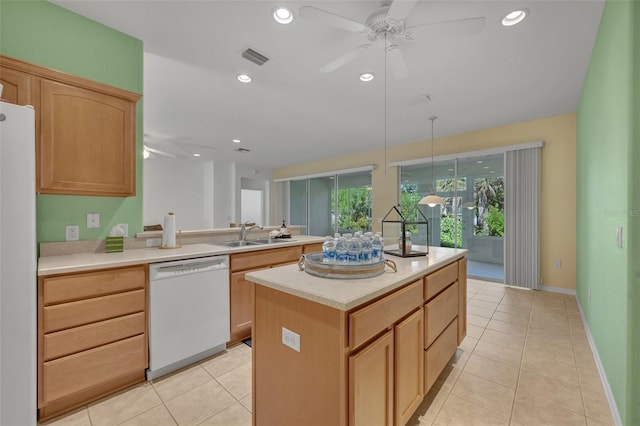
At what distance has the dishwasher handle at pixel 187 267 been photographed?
6.46 ft

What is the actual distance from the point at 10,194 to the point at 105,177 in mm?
883

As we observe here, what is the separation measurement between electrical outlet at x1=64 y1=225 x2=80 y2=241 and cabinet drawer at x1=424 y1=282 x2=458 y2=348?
265cm

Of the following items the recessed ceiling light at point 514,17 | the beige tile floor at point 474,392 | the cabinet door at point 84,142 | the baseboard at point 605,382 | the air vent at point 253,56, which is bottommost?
the beige tile floor at point 474,392

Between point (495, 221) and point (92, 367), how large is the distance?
5.61 metres

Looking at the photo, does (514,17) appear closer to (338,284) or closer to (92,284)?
(338,284)

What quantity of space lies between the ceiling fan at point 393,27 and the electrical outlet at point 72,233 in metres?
2.32

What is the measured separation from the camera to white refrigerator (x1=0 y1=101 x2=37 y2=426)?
4.03 ft

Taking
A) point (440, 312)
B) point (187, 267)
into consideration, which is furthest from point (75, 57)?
point (440, 312)

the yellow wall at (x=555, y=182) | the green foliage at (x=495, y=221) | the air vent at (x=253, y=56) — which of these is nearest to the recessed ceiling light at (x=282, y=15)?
the air vent at (x=253, y=56)

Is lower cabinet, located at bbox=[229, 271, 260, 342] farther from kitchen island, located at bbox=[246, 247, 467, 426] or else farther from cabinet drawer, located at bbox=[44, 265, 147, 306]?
kitchen island, located at bbox=[246, 247, 467, 426]

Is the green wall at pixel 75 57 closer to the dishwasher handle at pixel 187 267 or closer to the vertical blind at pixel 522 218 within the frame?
the dishwasher handle at pixel 187 267

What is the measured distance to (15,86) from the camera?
169 cm

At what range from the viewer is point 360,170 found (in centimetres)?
679

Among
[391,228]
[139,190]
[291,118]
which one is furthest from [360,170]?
[139,190]
